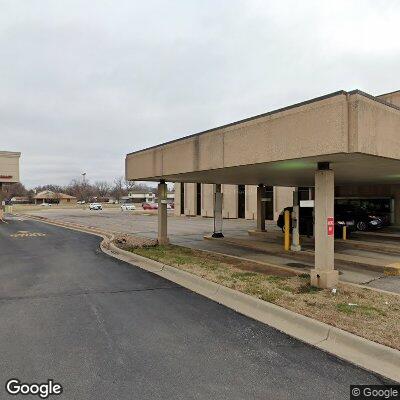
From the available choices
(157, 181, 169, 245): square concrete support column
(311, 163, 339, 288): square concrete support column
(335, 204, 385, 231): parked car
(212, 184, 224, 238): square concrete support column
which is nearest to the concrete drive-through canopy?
(311, 163, 339, 288): square concrete support column

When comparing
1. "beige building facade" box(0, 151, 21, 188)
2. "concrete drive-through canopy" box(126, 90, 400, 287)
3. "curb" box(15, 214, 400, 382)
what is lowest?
"curb" box(15, 214, 400, 382)

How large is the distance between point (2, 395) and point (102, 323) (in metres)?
2.35

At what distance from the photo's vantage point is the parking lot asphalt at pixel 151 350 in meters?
4.16

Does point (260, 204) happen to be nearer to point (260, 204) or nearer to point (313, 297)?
point (260, 204)

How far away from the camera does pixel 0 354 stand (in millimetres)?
4938

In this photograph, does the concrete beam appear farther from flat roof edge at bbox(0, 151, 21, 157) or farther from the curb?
flat roof edge at bbox(0, 151, 21, 157)

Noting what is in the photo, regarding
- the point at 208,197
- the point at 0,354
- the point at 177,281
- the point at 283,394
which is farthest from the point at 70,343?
the point at 208,197

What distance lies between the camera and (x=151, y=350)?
5148mm

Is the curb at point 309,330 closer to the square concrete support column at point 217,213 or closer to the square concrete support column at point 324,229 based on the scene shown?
the square concrete support column at point 324,229

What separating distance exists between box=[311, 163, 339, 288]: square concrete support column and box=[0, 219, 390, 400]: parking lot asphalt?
107 inches

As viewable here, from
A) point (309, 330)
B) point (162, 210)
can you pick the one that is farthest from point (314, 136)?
point (162, 210)

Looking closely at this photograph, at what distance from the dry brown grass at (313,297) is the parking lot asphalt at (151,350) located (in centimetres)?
97

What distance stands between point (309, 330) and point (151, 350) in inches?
104

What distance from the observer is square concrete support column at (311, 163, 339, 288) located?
8.28 metres
